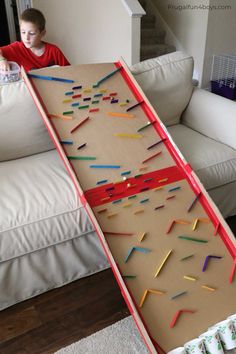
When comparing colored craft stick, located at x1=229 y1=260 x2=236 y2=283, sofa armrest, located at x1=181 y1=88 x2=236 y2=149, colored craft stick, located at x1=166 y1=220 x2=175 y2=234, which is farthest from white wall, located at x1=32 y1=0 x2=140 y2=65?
colored craft stick, located at x1=229 y1=260 x2=236 y2=283

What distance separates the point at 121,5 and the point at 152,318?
2812 millimetres

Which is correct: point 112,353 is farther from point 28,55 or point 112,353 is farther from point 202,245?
point 28,55

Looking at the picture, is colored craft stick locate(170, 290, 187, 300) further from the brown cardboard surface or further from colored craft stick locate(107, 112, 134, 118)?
colored craft stick locate(107, 112, 134, 118)

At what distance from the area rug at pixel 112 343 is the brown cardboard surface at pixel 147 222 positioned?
0.25 m

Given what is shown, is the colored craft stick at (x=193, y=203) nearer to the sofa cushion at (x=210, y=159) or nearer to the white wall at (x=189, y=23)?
the sofa cushion at (x=210, y=159)

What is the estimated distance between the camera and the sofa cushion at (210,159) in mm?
1638

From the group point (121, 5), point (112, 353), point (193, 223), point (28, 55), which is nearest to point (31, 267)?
point (112, 353)

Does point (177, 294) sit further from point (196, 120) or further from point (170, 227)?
point (196, 120)

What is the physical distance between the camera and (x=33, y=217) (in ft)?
4.23

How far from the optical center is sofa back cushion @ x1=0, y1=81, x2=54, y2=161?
61.8 inches

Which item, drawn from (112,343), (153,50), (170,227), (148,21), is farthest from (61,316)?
(148,21)

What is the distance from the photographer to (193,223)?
1.34m

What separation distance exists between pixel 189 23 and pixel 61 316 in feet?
11.9

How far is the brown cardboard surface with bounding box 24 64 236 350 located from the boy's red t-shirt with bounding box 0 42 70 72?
43 cm
